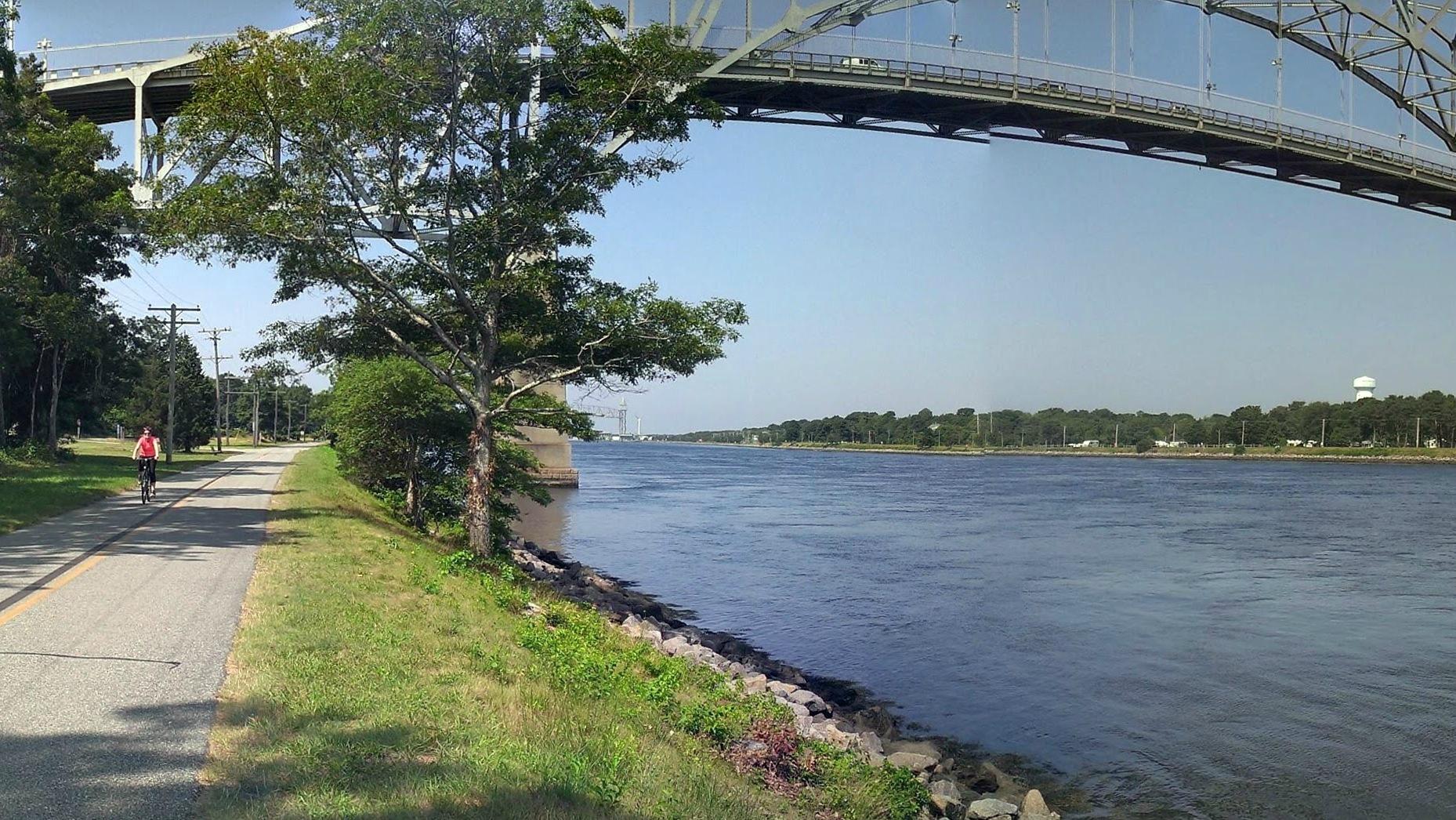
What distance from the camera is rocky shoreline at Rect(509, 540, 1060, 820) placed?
1141 cm

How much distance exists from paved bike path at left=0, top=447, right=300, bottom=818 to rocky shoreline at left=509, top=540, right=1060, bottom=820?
4.85 metres

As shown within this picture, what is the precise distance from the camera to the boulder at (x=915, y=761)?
485 inches

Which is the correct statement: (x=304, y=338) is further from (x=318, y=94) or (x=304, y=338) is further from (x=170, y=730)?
(x=170, y=730)

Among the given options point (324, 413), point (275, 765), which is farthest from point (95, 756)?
point (324, 413)

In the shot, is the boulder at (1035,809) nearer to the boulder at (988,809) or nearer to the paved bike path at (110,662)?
the boulder at (988,809)

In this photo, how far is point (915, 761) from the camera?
12.5m

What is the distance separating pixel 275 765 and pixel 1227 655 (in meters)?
18.7

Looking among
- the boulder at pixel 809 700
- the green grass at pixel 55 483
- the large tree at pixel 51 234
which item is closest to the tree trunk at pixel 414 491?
the green grass at pixel 55 483

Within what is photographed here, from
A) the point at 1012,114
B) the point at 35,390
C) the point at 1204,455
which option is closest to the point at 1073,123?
the point at 1012,114

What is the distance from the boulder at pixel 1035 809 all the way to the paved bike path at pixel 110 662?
8.01 meters

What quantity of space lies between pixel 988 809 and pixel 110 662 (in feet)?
27.3

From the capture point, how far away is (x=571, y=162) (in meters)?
17.0

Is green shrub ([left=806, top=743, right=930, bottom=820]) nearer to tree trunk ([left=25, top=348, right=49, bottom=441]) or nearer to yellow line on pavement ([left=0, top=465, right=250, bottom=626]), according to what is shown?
yellow line on pavement ([left=0, top=465, right=250, bottom=626])

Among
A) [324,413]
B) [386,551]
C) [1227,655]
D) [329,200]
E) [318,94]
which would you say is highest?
[318,94]
